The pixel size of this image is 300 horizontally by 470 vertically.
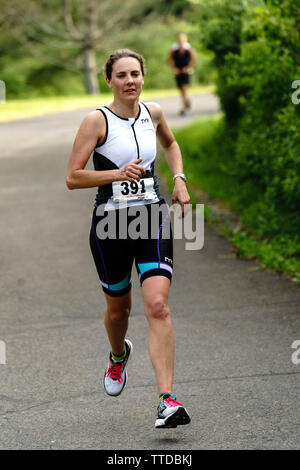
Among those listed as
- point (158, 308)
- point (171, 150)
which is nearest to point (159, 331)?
point (158, 308)

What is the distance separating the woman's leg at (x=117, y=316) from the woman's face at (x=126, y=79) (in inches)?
46.9

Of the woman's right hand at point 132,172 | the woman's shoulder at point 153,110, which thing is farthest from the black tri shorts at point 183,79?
the woman's right hand at point 132,172

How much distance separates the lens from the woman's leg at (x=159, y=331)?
4.88 metres

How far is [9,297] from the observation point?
8.36 meters

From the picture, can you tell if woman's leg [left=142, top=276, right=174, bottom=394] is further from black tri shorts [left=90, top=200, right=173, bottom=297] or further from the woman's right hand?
the woman's right hand

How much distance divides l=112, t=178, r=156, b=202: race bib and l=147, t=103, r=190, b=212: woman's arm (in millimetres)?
202

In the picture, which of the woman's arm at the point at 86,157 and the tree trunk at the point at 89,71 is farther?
the tree trunk at the point at 89,71

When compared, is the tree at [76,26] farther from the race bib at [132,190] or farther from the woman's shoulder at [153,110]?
the race bib at [132,190]

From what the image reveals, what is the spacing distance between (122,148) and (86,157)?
8.4 inches

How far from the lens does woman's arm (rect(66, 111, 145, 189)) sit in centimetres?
500

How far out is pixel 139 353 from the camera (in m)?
6.53

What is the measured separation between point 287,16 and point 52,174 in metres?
7.64

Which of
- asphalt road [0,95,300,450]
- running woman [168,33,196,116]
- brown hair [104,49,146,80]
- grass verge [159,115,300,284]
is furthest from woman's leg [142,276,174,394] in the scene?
running woman [168,33,196,116]

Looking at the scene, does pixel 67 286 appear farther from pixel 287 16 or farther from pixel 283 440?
pixel 283 440
